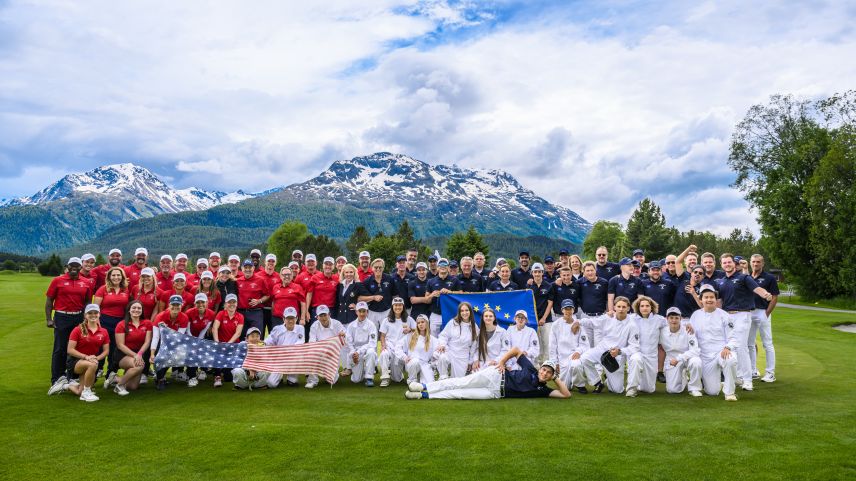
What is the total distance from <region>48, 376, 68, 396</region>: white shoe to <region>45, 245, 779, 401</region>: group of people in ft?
0.08

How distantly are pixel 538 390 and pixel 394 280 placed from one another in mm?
4905

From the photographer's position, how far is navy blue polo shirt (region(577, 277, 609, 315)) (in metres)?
13.5

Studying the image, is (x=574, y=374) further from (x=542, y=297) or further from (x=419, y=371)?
(x=419, y=371)

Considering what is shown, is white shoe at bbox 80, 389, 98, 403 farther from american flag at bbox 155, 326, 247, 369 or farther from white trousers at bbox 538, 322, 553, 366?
white trousers at bbox 538, 322, 553, 366

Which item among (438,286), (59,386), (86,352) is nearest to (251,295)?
(86,352)

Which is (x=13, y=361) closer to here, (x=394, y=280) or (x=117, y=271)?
(x=117, y=271)

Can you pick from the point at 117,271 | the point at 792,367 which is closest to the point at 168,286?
the point at 117,271

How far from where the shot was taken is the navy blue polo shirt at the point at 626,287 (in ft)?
43.4

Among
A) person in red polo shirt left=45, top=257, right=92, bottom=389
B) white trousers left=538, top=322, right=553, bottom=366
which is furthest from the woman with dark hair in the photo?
person in red polo shirt left=45, top=257, right=92, bottom=389

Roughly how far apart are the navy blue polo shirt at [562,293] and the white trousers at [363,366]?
181 inches

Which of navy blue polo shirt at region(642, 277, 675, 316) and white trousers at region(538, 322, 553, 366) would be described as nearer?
navy blue polo shirt at region(642, 277, 675, 316)

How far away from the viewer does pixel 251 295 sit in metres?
13.9

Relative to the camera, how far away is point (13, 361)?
14.5 meters

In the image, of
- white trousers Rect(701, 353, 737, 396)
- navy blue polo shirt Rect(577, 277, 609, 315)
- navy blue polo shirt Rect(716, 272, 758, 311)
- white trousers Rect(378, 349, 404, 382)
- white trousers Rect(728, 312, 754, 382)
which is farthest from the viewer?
navy blue polo shirt Rect(577, 277, 609, 315)
